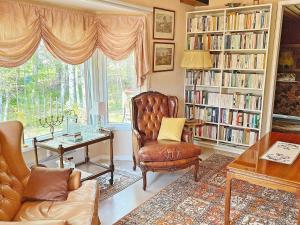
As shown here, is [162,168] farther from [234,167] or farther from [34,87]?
[34,87]

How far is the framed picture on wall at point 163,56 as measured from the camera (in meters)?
4.11

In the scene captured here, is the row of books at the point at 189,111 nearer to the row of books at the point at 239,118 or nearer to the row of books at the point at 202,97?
the row of books at the point at 202,97

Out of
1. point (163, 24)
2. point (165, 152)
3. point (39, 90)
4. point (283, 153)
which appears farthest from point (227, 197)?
point (163, 24)

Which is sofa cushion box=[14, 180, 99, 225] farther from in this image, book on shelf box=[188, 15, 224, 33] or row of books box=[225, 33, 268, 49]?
book on shelf box=[188, 15, 224, 33]

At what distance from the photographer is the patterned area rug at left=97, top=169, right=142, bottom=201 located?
3.11 metres

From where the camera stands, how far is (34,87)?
332 centimetres

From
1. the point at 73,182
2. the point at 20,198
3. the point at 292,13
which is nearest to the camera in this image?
the point at 20,198

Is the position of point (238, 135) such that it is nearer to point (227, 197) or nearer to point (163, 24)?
point (163, 24)

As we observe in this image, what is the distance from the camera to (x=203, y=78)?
15.1ft

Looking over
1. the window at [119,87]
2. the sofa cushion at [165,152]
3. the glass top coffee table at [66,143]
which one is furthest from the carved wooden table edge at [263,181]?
the window at [119,87]

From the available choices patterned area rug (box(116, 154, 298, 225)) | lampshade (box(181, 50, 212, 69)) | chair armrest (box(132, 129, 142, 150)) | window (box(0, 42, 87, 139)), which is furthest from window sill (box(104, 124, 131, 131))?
lampshade (box(181, 50, 212, 69))

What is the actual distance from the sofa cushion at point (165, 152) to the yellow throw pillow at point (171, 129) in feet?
1.00

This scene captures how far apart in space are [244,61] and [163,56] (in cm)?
123

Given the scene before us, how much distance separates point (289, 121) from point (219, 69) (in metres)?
2.49
